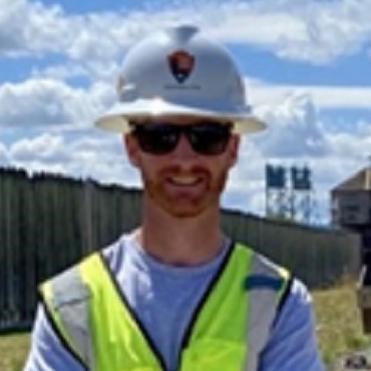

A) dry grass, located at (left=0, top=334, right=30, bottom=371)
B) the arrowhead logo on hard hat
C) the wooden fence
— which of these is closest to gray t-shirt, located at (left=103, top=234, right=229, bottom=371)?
the arrowhead logo on hard hat

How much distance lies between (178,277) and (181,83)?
391mm

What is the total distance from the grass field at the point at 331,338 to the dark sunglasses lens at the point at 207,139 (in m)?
9.71

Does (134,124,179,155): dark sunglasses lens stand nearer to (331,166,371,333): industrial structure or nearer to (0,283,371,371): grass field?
(0,283,371,371): grass field

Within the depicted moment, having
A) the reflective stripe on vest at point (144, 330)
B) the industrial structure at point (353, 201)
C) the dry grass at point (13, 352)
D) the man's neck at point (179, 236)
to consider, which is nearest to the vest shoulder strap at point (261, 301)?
the reflective stripe on vest at point (144, 330)

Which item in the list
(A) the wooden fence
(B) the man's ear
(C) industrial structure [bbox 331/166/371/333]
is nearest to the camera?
(B) the man's ear

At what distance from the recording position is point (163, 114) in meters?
3.87

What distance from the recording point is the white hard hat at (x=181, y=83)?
12.7ft

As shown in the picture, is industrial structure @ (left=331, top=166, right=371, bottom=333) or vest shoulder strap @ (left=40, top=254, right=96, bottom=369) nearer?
vest shoulder strap @ (left=40, top=254, right=96, bottom=369)

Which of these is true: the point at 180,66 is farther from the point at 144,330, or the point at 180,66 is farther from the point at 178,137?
the point at 144,330

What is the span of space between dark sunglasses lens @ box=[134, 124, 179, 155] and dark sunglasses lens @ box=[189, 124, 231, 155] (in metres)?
0.04

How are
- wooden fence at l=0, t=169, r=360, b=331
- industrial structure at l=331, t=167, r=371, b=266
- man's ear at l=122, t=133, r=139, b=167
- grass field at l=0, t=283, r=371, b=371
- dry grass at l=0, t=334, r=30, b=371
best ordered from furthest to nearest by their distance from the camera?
industrial structure at l=331, t=167, r=371, b=266, wooden fence at l=0, t=169, r=360, b=331, grass field at l=0, t=283, r=371, b=371, dry grass at l=0, t=334, r=30, b=371, man's ear at l=122, t=133, r=139, b=167

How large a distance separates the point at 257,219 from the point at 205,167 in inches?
1548

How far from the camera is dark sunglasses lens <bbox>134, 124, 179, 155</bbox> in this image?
388cm

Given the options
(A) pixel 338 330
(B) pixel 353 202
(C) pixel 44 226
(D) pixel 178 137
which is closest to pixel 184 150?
(D) pixel 178 137
